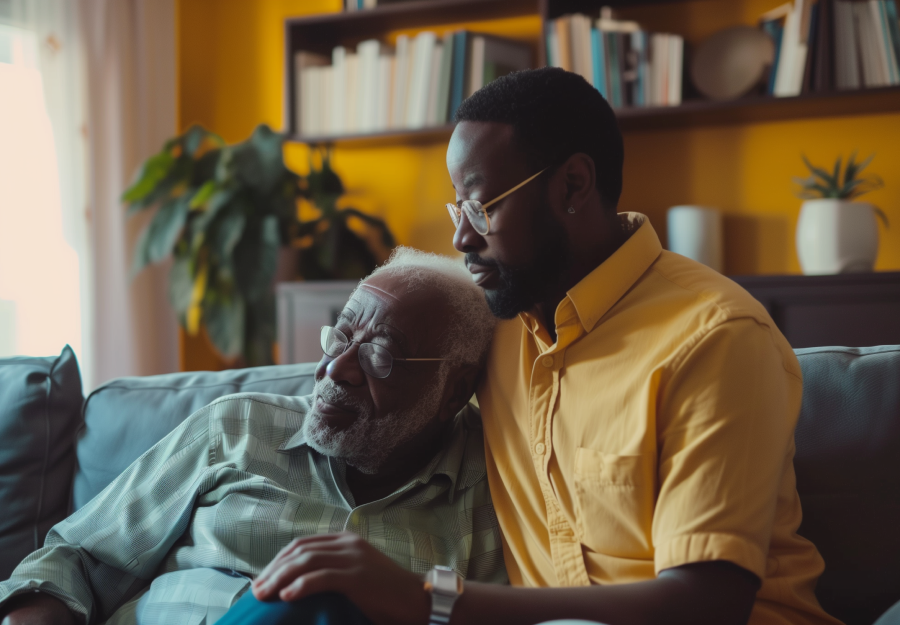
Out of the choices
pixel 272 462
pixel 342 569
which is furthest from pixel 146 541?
pixel 342 569

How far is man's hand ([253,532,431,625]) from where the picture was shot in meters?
0.89

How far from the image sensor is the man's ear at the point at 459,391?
1.37 m

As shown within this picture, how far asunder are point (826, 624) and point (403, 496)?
25.7 inches

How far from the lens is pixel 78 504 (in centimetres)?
154

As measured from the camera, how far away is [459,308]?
4.56ft

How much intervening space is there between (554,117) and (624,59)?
66.7 inches

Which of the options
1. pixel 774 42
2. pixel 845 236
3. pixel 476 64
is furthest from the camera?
pixel 476 64

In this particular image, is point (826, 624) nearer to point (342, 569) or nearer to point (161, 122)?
point (342, 569)

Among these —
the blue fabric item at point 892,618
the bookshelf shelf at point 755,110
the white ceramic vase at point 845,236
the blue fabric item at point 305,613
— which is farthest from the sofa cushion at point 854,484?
the bookshelf shelf at point 755,110

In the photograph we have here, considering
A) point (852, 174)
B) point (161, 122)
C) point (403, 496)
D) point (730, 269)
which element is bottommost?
point (403, 496)

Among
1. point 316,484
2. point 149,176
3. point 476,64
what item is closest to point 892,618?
point 316,484

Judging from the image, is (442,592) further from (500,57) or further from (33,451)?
(500,57)

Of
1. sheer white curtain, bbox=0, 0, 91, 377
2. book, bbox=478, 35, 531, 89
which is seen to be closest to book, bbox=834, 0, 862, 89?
book, bbox=478, 35, 531, 89

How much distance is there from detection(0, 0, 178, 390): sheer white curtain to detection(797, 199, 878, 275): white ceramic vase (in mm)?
2777
